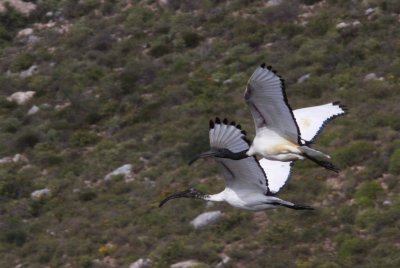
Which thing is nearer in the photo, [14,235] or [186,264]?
[186,264]

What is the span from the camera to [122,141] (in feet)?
84.9

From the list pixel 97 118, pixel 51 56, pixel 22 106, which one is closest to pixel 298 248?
pixel 97 118

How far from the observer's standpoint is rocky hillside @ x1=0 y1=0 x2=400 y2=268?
19391mm

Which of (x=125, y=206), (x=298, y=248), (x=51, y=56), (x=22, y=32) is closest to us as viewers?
(x=298, y=248)

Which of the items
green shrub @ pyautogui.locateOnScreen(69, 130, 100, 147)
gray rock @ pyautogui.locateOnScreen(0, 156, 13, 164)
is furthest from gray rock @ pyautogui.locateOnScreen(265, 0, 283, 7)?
gray rock @ pyautogui.locateOnScreen(0, 156, 13, 164)

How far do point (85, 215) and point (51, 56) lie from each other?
384 inches

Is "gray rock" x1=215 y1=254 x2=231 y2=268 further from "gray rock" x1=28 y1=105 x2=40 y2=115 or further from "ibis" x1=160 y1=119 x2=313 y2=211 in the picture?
"gray rock" x1=28 y1=105 x2=40 y2=115

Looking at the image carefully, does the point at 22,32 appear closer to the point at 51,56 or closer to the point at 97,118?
the point at 51,56

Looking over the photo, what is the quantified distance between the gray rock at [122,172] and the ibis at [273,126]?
9.64m

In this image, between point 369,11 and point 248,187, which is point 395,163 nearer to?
point 248,187

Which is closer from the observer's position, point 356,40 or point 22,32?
point 356,40

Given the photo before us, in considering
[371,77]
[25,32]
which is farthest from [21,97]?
[371,77]

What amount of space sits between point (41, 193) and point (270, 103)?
38.7 ft

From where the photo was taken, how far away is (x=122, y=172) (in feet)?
79.5
